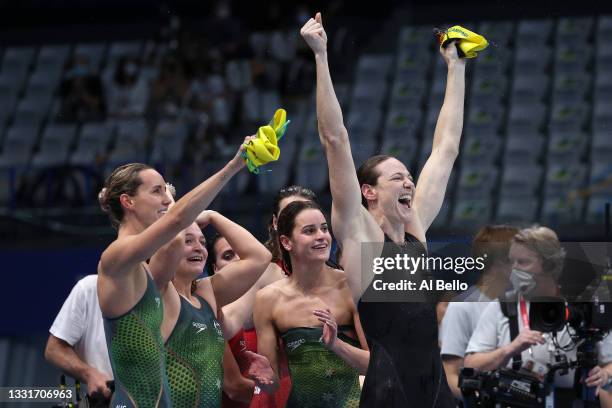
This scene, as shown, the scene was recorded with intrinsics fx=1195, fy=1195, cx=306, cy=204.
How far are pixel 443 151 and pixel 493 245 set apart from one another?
2.27ft

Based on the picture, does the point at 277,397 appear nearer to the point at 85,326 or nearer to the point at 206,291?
the point at 206,291

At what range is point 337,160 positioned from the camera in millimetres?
4562

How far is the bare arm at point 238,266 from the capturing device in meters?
4.96

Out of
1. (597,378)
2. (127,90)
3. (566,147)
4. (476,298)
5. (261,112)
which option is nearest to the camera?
(597,378)

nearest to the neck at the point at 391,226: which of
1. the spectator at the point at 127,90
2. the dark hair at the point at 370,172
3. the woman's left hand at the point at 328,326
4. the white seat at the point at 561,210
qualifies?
the dark hair at the point at 370,172

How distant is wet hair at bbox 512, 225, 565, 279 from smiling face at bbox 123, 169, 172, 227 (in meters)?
1.82

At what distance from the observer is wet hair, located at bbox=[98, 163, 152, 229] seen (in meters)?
4.49

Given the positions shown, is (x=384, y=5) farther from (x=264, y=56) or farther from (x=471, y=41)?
(x=471, y=41)

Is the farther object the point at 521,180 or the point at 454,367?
the point at 521,180

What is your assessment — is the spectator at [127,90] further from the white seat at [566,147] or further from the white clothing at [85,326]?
the white clothing at [85,326]

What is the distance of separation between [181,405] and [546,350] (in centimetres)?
175

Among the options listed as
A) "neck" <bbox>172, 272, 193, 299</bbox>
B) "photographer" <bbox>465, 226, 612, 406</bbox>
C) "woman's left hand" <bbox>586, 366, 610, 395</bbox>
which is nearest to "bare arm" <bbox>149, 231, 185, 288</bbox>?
"neck" <bbox>172, 272, 193, 299</bbox>

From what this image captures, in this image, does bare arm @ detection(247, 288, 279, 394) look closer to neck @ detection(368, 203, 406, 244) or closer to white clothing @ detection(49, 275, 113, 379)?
neck @ detection(368, 203, 406, 244)

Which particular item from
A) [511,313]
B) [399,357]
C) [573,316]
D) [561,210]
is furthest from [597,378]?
[561,210]
